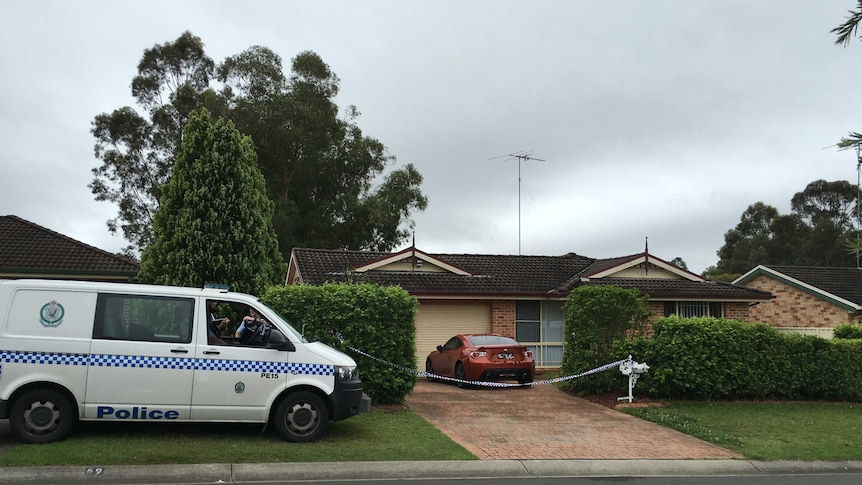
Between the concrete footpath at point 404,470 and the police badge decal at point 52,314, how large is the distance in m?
1.83

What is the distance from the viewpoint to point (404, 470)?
8156 mm

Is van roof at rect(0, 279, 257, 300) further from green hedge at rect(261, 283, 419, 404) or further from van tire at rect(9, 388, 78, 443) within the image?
green hedge at rect(261, 283, 419, 404)

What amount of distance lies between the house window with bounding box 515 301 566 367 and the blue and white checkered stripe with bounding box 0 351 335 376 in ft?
41.8

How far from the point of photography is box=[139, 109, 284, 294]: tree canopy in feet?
43.5

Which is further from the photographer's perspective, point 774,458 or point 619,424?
point 619,424

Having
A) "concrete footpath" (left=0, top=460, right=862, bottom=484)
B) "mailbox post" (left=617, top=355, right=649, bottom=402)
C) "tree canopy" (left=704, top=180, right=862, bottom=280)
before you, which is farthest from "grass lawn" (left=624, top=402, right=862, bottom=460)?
"tree canopy" (left=704, top=180, right=862, bottom=280)

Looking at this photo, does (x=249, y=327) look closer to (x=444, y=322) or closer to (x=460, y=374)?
(x=460, y=374)

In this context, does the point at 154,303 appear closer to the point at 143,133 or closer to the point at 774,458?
the point at 774,458

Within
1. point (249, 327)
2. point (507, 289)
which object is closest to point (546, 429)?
point (249, 327)

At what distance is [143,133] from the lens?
3769 centimetres

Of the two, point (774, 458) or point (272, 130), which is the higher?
point (272, 130)

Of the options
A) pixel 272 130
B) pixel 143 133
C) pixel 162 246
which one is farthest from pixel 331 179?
pixel 162 246

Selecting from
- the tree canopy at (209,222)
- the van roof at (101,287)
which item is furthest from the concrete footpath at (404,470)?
the tree canopy at (209,222)

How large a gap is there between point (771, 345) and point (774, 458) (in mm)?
5505
